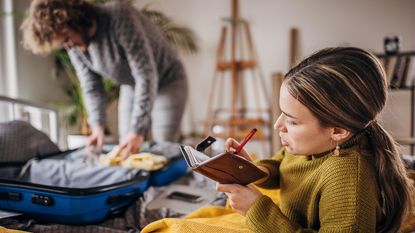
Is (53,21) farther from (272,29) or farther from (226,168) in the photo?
(272,29)

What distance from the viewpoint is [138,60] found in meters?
1.36

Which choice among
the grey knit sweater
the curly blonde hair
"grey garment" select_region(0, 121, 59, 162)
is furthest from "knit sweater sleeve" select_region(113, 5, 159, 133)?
"grey garment" select_region(0, 121, 59, 162)

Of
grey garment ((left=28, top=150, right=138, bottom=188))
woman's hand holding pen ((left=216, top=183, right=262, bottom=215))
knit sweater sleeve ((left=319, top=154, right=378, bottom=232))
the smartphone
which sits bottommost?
the smartphone

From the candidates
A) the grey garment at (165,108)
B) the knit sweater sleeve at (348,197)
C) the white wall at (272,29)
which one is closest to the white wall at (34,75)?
the white wall at (272,29)

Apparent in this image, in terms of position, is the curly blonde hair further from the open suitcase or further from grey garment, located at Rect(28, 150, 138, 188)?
the open suitcase

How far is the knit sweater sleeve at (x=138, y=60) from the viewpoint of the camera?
4.38ft

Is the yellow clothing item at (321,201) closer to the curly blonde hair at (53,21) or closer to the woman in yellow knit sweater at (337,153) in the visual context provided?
the woman in yellow knit sweater at (337,153)

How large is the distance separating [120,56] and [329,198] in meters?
1.14

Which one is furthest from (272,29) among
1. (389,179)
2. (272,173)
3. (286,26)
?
(389,179)

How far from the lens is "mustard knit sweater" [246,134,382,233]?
22.2 inches

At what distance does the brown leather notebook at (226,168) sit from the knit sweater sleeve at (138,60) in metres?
0.68

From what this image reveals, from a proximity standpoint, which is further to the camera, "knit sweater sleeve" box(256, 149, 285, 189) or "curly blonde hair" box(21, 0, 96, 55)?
"curly blonde hair" box(21, 0, 96, 55)

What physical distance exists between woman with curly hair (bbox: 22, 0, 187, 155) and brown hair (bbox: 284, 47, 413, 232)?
2.71 feet

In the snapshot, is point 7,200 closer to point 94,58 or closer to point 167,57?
point 94,58
